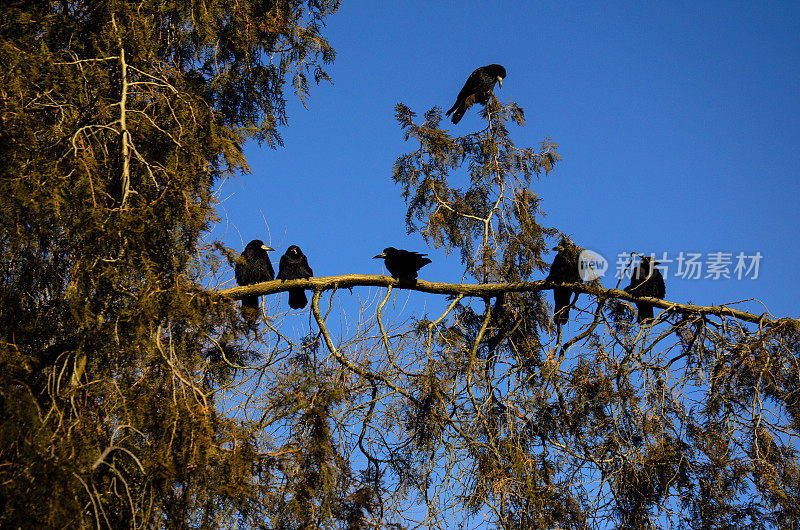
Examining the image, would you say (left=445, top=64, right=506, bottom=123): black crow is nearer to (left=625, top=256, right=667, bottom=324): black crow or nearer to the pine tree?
(left=625, top=256, right=667, bottom=324): black crow

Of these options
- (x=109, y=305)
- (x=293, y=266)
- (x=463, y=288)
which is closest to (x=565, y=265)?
(x=463, y=288)

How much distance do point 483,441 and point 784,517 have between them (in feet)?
7.14

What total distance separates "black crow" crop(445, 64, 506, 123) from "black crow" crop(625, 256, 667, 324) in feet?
9.87

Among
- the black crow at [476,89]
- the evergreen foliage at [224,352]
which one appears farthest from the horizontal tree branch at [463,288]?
the black crow at [476,89]

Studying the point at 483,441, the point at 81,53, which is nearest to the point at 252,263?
the point at 81,53

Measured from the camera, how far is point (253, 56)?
22.4 ft

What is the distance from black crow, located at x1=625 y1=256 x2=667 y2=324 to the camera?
661 cm

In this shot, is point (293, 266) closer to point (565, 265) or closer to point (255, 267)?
point (255, 267)

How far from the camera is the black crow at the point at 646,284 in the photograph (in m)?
6.61

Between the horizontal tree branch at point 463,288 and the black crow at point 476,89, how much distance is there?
327 centimetres

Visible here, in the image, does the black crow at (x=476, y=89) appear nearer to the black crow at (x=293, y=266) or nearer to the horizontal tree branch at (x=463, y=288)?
the black crow at (x=293, y=266)

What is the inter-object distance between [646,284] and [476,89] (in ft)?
11.0

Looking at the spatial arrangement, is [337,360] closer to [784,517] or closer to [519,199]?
[519,199]

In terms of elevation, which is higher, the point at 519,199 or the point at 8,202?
the point at 519,199
